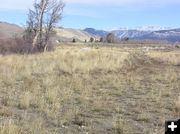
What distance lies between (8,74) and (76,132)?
9.43 m

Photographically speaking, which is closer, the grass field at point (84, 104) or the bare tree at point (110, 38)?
the grass field at point (84, 104)

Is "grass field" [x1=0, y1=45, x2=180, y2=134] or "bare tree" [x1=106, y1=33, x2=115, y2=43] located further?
"bare tree" [x1=106, y1=33, x2=115, y2=43]

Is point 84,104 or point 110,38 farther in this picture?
point 110,38

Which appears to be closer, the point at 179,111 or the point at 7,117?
the point at 7,117

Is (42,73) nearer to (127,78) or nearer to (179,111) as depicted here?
(127,78)

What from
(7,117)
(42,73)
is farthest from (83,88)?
(7,117)

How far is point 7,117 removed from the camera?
9.60 metres

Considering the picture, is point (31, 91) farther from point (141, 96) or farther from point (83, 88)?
point (141, 96)

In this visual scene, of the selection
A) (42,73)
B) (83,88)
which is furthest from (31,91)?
(42,73)

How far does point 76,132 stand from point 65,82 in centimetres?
810

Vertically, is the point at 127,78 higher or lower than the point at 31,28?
lower

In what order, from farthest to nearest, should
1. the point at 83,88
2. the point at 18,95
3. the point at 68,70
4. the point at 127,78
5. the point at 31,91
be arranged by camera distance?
the point at 68,70 → the point at 127,78 → the point at 83,88 → the point at 31,91 → the point at 18,95

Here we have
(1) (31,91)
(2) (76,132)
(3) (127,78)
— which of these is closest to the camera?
(2) (76,132)

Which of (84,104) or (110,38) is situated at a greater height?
(110,38)
